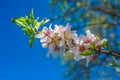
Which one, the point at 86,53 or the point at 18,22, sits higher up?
the point at 18,22

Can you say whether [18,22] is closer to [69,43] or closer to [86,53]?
[69,43]

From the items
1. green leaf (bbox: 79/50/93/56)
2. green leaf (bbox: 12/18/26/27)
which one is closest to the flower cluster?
green leaf (bbox: 79/50/93/56)

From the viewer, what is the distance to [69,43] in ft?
5.95

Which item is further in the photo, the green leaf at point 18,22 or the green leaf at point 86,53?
the green leaf at point 18,22

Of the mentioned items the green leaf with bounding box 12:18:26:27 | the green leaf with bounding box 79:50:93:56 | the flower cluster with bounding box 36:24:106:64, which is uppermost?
the green leaf with bounding box 12:18:26:27

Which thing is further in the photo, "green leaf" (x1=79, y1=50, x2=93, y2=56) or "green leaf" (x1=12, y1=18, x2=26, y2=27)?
"green leaf" (x1=12, y1=18, x2=26, y2=27)

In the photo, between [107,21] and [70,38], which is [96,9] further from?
[70,38]

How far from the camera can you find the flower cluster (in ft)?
5.90

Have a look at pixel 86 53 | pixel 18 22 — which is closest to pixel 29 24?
pixel 18 22

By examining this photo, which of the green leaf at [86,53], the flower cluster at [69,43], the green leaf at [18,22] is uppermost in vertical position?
the green leaf at [18,22]

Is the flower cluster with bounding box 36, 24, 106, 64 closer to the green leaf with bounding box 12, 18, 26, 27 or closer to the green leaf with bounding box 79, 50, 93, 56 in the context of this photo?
the green leaf with bounding box 79, 50, 93, 56

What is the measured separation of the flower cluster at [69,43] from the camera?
180cm

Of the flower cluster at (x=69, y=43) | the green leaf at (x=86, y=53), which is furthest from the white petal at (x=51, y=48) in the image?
the green leaf at (x=86, y=53)

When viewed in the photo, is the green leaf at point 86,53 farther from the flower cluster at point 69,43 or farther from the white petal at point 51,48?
the white petal at point 51,48
